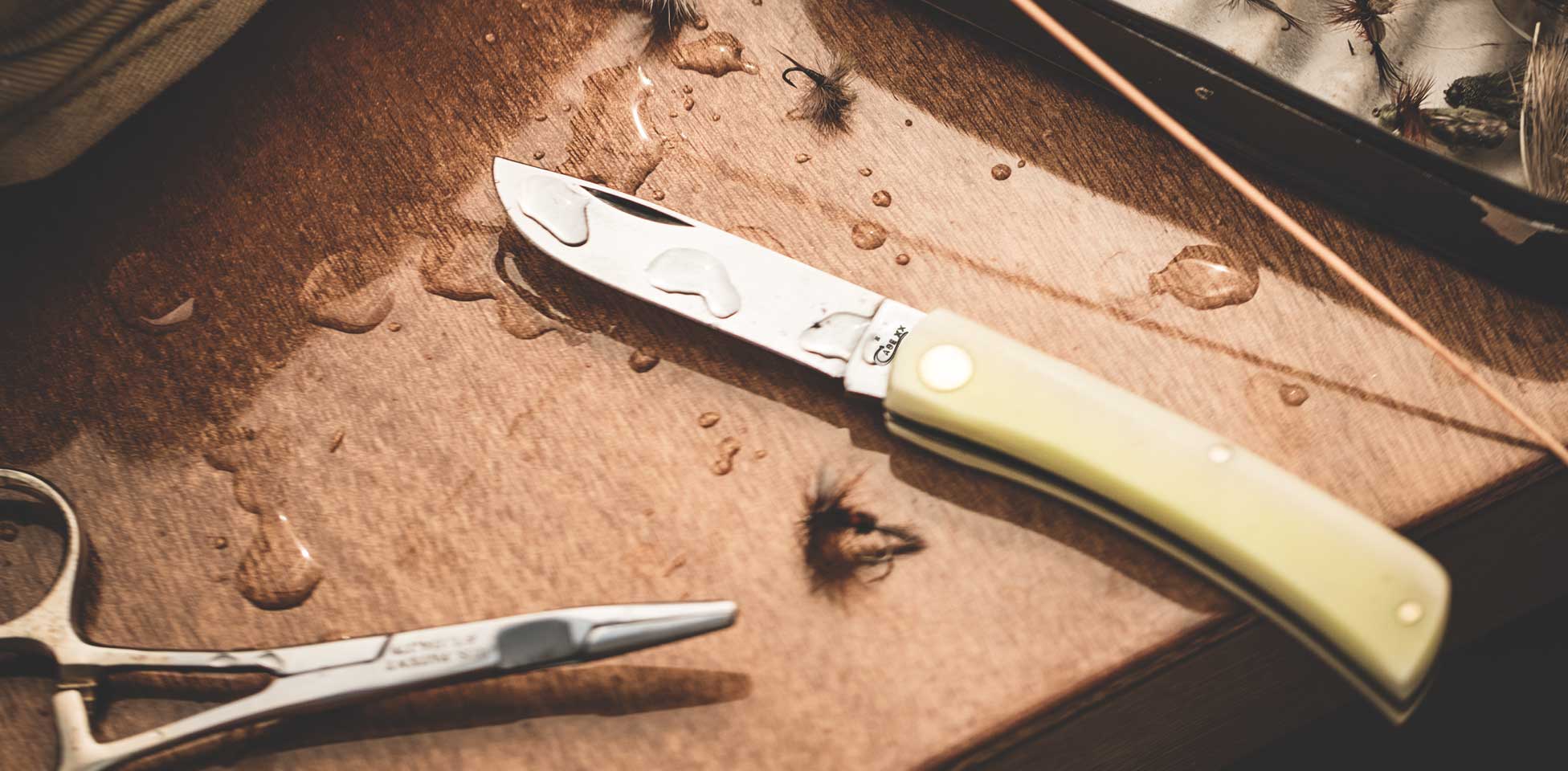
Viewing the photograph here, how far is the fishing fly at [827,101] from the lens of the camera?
0.63m

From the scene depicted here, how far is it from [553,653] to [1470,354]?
58 centimetres

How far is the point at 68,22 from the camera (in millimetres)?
526

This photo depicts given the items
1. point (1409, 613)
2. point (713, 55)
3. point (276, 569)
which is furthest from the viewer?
point (713, 55)

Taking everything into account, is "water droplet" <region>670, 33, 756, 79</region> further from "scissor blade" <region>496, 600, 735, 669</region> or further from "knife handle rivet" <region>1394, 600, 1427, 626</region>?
"knife handle rivet" <region>1394, 600, 1427, 626</region>

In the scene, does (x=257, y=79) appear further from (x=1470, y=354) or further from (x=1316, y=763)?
(x=1316, y=763)

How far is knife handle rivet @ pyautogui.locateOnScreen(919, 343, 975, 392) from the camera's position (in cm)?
50

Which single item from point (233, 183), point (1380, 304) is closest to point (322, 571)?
point (233, 183)

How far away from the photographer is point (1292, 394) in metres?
0.55

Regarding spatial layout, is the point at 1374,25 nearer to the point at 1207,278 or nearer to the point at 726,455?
the point at 1207,278

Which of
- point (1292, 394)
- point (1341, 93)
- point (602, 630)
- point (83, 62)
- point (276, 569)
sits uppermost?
point (1341, 93)

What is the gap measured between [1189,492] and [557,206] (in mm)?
406

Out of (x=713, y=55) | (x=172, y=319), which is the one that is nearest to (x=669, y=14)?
(x=713, y=55)

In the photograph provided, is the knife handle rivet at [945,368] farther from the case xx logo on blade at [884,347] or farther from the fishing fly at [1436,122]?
the fishing fly at [1436,122]

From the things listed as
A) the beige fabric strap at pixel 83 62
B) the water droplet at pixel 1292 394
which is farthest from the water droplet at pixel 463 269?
the water droplet at pixel 1292 394
